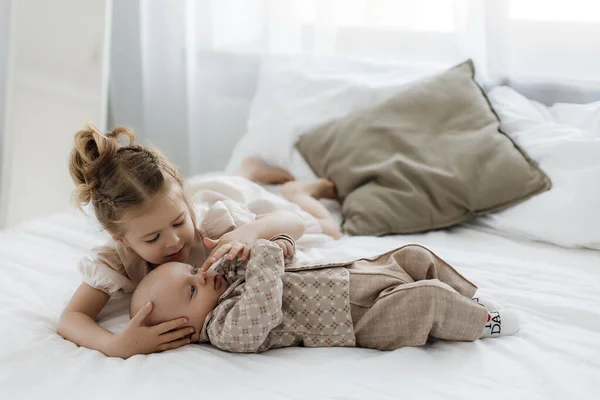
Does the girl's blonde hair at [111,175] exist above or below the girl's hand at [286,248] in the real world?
above

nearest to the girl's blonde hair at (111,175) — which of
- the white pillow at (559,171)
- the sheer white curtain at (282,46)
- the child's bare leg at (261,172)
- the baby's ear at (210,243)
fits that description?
the baby's ear at (210,243)

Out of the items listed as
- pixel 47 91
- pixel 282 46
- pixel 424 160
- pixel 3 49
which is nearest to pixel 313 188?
pixel 424 160

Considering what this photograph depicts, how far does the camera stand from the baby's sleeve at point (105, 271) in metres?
1.40

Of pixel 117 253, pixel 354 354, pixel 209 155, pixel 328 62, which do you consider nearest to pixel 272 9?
pixel 328 62

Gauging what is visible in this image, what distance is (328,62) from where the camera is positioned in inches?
89.5

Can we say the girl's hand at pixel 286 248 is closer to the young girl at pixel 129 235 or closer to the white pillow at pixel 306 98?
the young girl at pixel 129 235

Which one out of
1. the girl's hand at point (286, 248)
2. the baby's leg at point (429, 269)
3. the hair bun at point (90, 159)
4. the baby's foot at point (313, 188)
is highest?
the hair bun at point (90, 159)

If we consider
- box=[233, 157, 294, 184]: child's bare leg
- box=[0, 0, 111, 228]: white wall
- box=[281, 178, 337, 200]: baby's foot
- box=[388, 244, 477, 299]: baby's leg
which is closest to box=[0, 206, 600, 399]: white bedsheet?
box=[388, 244, 477, 299]: baby's leg

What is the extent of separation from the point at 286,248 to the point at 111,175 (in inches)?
14.3

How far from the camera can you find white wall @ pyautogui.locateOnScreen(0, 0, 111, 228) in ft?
7.86

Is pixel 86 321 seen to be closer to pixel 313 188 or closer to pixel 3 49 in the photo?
pixel 313 188

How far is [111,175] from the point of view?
1322mm

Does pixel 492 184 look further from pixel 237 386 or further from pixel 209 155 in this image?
pixel 209 155

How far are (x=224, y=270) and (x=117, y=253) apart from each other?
0.25m
